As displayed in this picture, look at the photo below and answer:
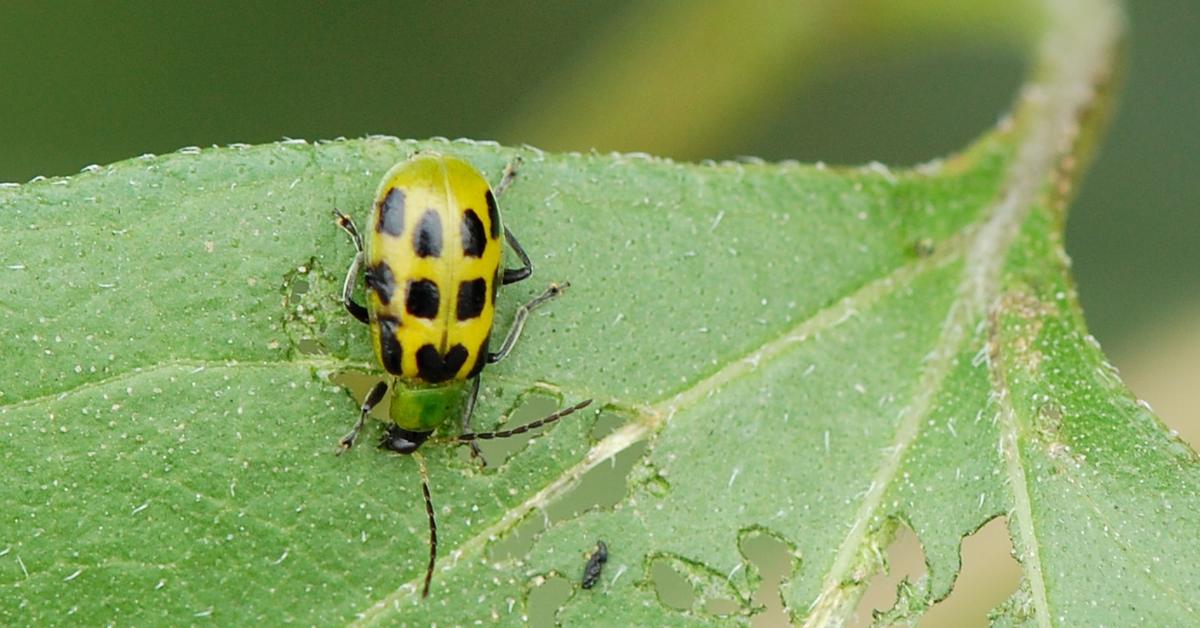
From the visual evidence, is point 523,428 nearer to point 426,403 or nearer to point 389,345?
point 426,403

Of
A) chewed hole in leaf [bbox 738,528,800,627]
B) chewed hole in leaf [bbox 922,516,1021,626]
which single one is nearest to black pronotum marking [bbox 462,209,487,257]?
chewed hole in leaf [bbox 738,528,800,627]

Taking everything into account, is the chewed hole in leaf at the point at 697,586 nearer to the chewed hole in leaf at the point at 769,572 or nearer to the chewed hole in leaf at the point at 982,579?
the chewed hole in leaf at the point at 769,572

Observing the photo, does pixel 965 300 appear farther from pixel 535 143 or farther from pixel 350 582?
pixel 535 143

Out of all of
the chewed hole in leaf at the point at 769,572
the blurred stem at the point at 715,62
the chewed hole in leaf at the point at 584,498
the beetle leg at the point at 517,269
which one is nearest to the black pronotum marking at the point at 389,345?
the beetle leg at the point at 517,269

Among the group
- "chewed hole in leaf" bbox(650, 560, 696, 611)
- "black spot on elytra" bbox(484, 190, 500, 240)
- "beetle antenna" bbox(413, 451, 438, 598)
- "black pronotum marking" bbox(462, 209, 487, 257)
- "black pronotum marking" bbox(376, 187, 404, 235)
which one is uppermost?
"black spot on elytra" bbox(484, 190, 500, 240)

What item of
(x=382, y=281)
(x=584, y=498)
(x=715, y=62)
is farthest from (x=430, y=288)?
(x=715, y=62)

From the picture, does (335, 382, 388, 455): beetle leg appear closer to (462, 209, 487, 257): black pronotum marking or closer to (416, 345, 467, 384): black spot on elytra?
(416, 345, 467, 384): black spot on elytra
